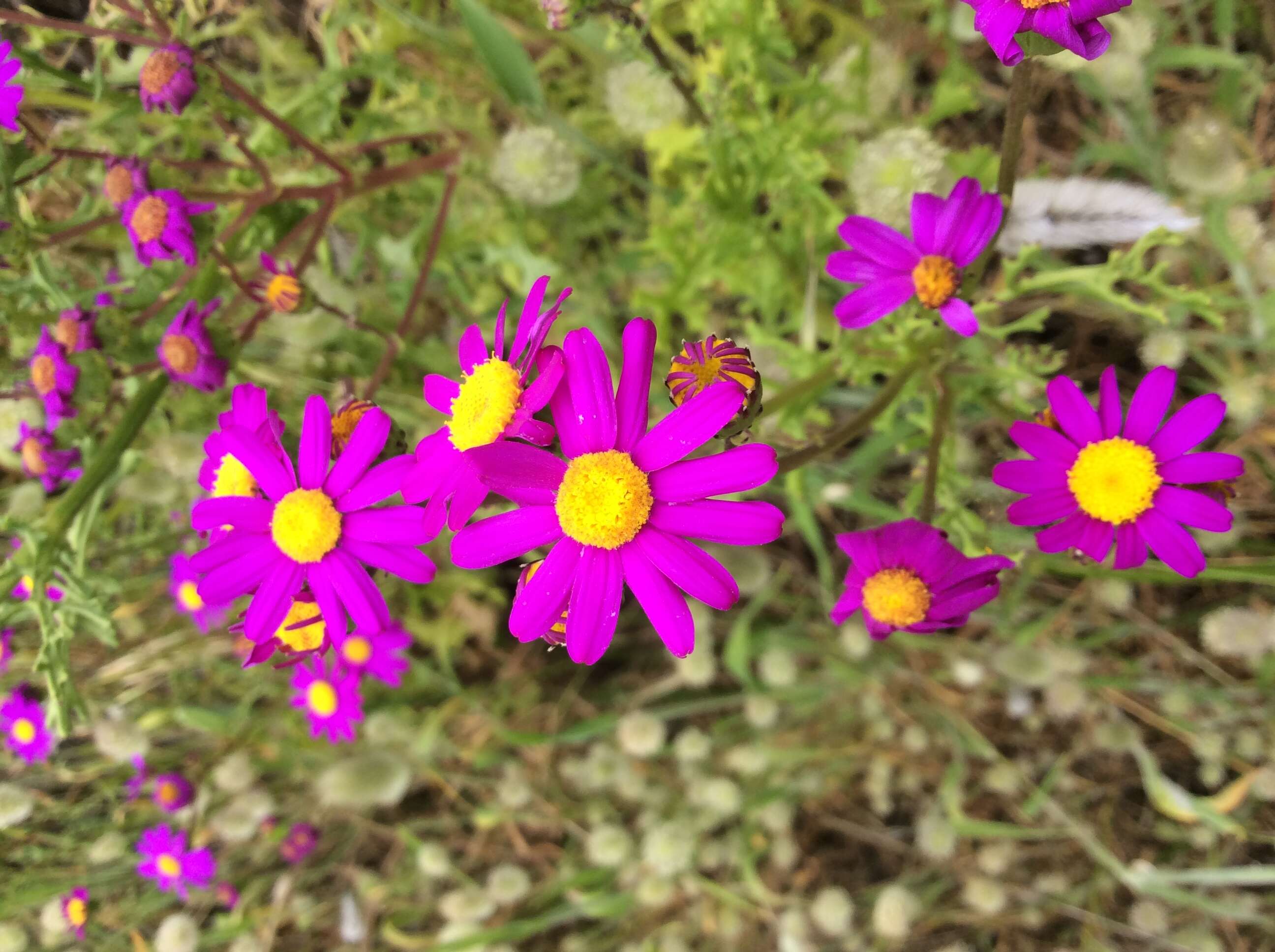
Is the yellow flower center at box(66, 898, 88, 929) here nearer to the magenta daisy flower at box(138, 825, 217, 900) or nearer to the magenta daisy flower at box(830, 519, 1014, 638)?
the magenta daisy flower at box(138, 825, 217, 900)

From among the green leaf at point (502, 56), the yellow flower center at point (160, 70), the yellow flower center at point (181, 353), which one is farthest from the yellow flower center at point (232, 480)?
the green leaf at point (502, 56)

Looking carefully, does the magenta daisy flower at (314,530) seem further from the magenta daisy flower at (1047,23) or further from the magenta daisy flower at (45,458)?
the magenta daisy flower at (1047,23)

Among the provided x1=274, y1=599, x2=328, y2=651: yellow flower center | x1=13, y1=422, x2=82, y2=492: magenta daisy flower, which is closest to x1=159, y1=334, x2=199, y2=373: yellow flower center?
x1=13, y1=422, x2=82, y2=492: magenta daisy flower

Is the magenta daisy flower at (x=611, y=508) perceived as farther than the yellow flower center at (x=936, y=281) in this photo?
No

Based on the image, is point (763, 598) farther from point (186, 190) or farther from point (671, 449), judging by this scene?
point (186, 190)

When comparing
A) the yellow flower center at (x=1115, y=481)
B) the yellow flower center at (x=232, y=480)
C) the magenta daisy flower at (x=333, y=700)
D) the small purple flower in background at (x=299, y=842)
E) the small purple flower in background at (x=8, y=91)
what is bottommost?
the small purple flower in background at (x=299, y=842)

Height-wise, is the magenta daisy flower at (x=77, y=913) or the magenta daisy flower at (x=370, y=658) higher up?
the magenta daisy flower at (x=370, y=658)

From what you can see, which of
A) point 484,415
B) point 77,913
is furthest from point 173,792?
point 484,415
